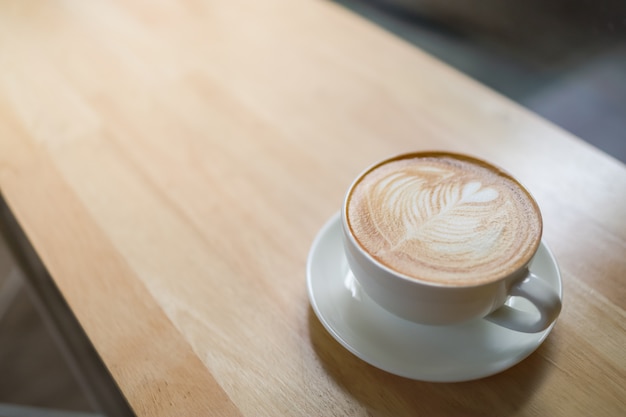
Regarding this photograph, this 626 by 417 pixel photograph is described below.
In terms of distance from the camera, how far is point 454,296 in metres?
0.37

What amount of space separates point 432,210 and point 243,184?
23cm

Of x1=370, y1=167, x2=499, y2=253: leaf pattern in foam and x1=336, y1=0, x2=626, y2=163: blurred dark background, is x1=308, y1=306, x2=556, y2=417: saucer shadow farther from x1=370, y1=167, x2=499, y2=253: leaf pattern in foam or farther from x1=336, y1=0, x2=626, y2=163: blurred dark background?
x1=336, y1=0, x2=626, y2=163: blurred dark background

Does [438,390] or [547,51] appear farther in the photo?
[547,51]

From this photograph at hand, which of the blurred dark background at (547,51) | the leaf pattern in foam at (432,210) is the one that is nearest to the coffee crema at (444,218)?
the leaf pattern in foam at (432,210)

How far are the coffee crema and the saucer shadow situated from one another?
0.09 metres

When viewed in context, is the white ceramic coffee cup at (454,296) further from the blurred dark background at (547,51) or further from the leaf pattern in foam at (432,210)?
the blurred dark background at (547,51)

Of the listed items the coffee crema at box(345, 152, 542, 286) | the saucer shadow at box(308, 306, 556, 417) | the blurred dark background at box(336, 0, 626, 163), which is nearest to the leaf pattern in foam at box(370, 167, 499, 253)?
the coffee crema at box(345, 152, 542, 286)

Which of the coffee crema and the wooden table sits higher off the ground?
the coffee crema

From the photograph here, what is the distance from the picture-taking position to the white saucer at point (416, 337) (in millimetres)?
403

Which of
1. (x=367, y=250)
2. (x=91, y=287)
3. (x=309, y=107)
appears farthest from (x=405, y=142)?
(x=91, y=287)

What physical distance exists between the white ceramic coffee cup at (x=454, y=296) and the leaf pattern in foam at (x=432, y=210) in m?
0.02

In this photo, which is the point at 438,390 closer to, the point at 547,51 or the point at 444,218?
the point at 444,218

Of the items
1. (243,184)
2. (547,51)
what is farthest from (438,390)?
(547,51)

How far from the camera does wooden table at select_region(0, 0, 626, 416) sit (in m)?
0.42
